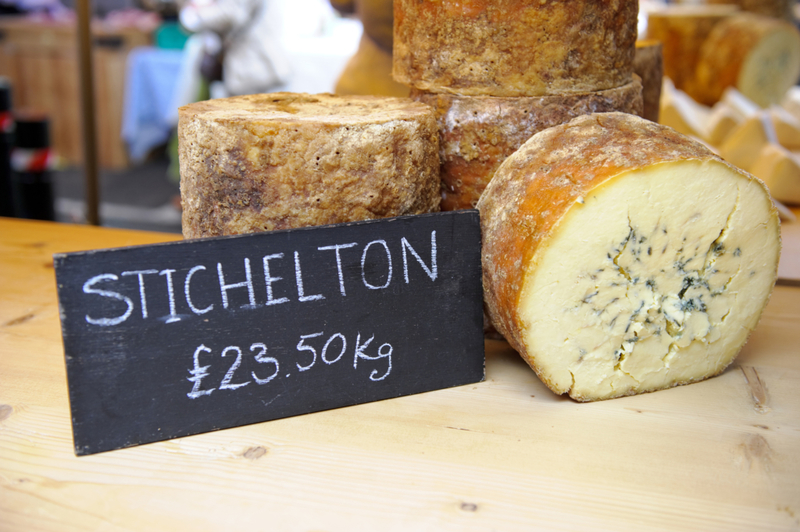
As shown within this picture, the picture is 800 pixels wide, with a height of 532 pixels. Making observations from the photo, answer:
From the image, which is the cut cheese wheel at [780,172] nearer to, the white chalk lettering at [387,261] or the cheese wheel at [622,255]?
the cheese wheel at [622,255]

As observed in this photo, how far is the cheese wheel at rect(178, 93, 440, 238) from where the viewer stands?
1158mm

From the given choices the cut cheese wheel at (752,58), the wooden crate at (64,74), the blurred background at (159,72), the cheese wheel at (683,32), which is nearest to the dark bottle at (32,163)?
the blurred background at (159,72)

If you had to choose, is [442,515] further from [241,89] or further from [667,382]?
[241,89]

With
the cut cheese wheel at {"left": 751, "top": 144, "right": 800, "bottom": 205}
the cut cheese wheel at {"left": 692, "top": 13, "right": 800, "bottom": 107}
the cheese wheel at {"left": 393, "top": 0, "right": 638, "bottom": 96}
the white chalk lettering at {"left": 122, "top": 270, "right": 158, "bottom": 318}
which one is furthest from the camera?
the cut cheese wheel at {"left": 692, "top": 13, "right": 800, "bottom": 107}

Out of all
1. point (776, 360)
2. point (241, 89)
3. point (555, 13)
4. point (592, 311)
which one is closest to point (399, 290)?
point (592, 311)

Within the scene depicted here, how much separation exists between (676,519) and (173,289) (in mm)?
788

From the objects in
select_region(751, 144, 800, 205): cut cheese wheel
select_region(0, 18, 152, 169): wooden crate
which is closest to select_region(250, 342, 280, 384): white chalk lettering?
select_region(751, 144, 800, 205): cut cheese wheel

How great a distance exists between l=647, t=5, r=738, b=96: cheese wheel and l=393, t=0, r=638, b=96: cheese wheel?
2.08 meters

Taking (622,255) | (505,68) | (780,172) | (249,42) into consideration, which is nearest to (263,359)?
(622,255)

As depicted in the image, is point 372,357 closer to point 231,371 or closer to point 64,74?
point 231,371

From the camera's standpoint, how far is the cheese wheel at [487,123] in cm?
134

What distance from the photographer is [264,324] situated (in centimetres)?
110

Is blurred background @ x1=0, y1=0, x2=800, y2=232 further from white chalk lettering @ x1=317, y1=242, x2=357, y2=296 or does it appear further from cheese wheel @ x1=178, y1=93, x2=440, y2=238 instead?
white chalk lettering @ x1=317, y1=242, x2=357, y2=296

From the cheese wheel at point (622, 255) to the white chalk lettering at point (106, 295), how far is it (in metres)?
0.61
